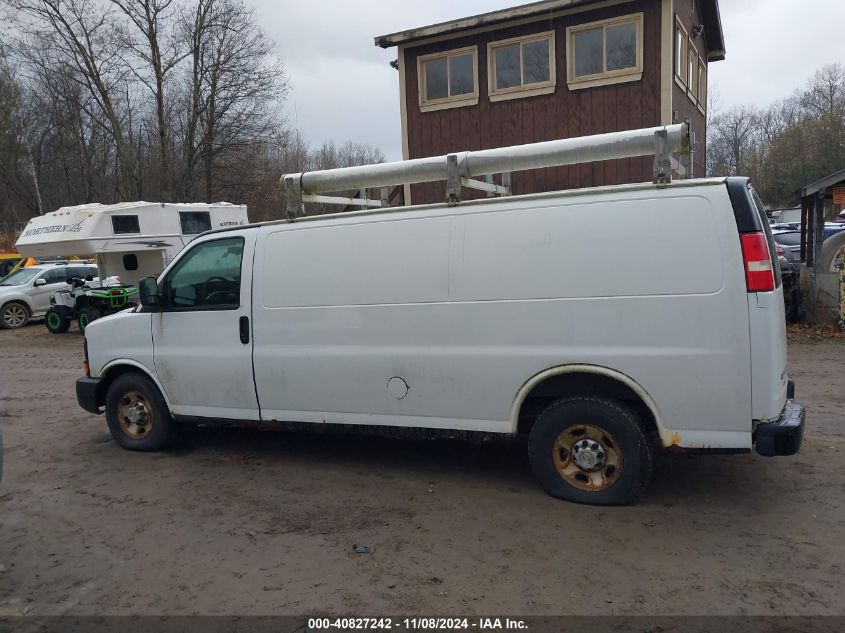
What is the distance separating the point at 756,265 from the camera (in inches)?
156

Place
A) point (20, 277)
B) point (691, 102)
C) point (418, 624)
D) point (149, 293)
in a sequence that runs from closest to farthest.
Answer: point (418, 624) < point (149, 293) < point (691, 102) < point (20, 277)

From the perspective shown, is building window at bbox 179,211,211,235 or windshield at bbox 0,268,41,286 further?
building window at bbox 179,211,211,235

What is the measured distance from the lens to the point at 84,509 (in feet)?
16.2

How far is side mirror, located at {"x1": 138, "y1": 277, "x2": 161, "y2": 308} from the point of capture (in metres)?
5.89

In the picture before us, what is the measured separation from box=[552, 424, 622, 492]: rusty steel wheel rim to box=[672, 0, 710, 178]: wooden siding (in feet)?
28.1

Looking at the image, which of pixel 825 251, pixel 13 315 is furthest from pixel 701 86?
pixel 13 315

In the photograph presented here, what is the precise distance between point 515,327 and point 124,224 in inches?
615

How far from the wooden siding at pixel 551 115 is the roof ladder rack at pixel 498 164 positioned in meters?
7.99

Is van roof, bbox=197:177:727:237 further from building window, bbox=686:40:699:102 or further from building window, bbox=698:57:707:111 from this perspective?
building window, bbox=698:57:707:111

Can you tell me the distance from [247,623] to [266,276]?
2822 mm

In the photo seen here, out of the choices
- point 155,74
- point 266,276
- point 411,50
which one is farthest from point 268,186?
point 266,276

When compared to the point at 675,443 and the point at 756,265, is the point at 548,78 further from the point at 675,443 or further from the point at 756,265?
the point at 675,443

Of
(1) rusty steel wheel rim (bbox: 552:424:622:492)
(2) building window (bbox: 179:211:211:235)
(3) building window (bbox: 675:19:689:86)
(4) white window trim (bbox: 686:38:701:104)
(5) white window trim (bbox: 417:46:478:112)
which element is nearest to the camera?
(1) rusty steel wheel rim (bbox: 552:424:622:492)

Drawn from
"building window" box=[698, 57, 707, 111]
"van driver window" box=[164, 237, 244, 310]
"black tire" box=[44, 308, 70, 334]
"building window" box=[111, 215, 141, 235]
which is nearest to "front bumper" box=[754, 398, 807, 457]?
"van driver window" box=[164, 237, 244, 310]
